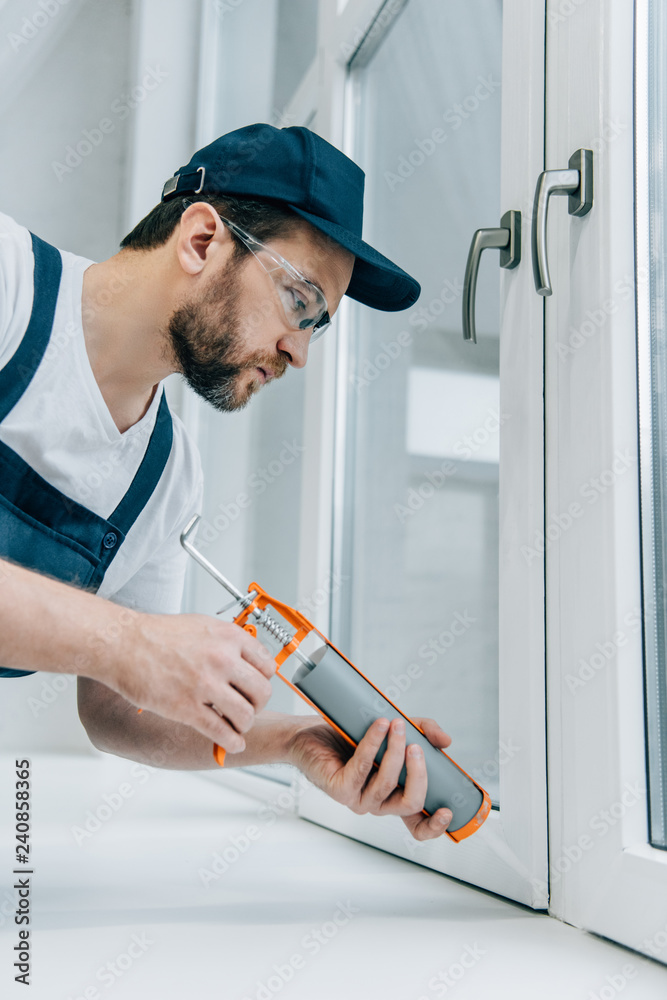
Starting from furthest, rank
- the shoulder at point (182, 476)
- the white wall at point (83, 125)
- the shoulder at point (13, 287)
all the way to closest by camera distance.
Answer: the white wall at point (83, 125), the shoulder at point (182, 476), the shoulder at point (13, 287)

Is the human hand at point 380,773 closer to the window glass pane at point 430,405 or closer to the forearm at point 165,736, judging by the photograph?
the forearm at point 165,736

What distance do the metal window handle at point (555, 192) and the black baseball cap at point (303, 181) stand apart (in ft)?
0.68

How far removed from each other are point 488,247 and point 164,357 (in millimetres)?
422

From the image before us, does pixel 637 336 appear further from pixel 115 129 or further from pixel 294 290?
pixel 115 129

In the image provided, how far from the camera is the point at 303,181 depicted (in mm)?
905

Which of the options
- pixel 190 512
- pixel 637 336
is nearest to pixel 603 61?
pixel 637 336

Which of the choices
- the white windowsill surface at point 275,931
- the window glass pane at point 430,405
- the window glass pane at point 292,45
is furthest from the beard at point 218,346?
the window glass pane at point 292,45

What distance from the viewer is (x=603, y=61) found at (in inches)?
29.8

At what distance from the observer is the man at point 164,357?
0.87m

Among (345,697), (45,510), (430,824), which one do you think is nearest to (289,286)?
(45,510)

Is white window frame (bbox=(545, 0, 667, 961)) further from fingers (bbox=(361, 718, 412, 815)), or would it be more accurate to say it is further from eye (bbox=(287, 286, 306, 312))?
eye (bbox=(287, 286, 306, 312))

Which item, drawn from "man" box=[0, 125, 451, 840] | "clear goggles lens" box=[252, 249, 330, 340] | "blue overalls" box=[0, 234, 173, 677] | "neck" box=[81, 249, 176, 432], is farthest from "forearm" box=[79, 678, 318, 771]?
"clear goggles lens" box=[252, 249, 330, 340]

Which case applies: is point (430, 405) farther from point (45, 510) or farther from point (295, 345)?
point (45, 510)

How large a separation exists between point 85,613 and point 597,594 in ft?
1.48
